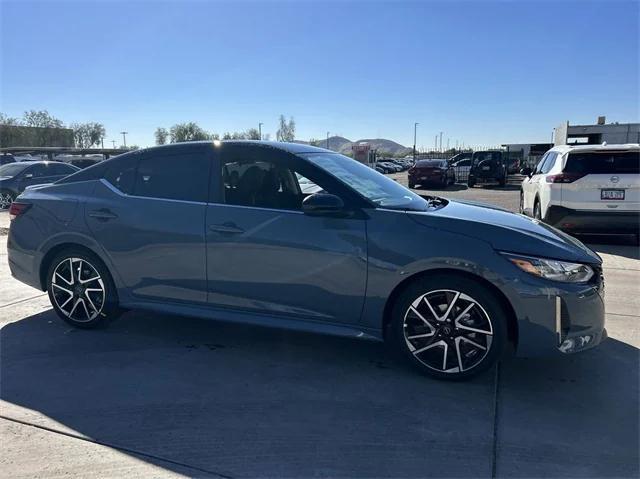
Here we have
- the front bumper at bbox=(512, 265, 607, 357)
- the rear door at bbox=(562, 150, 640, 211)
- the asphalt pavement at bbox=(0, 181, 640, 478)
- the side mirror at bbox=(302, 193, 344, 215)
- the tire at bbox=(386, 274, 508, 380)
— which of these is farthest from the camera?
the rear door at bbox=(562, 150, 640, 211)

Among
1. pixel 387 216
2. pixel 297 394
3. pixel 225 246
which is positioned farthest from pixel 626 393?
pixel 225 246

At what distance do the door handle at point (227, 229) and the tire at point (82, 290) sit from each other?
1198 mm

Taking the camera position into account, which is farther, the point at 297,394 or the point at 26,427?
the point at 297,394

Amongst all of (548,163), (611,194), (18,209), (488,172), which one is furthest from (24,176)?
(488,172)

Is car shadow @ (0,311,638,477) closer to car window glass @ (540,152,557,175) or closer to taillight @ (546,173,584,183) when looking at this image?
taillight @ (546,173,584,183)

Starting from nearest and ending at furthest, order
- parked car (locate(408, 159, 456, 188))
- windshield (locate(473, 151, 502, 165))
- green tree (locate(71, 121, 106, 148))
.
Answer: parked car (locate(408, 159, 456, 188)), windshield (locate(473, 151, 502, 165)), green tree (locate(71, 121, 106, 148))

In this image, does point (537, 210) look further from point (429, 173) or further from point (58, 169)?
point (429, 173)

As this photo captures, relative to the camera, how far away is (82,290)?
173 inches

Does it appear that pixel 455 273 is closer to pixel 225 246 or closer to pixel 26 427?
pixel 225 246

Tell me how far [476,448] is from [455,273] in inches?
42.6

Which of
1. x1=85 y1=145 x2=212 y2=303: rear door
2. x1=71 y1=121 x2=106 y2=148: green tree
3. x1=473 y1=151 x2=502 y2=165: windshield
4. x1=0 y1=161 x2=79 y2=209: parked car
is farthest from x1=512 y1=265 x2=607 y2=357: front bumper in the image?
x1=71 y1=121 x2=106 y2=148: green tree

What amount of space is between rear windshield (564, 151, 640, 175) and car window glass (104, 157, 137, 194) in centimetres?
673

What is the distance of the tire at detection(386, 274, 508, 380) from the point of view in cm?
325

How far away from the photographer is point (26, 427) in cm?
295
